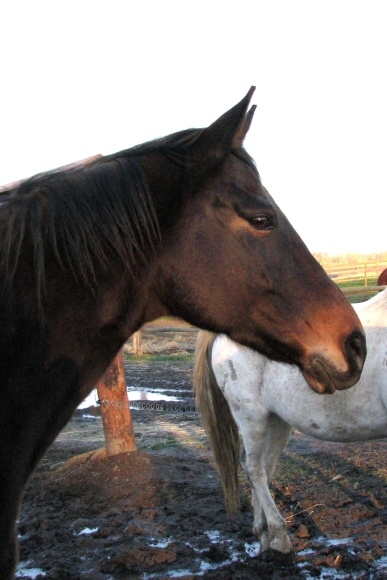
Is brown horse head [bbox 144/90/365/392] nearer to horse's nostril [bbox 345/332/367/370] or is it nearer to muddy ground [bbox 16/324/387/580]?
horse's nostril [bbox 345/332/367/370]

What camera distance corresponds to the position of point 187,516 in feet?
17.1

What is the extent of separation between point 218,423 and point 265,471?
557mm

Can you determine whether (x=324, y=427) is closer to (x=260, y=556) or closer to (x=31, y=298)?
(x=260, y=556)

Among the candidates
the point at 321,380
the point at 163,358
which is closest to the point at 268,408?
the point at 321,380

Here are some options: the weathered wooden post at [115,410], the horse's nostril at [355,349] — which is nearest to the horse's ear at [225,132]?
the horse's nostril at [355,349]

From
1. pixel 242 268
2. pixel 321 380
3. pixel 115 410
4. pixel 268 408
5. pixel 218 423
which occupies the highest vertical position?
pixel 242 268

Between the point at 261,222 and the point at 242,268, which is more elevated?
the point at 261,222

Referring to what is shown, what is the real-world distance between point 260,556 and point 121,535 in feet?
3.57

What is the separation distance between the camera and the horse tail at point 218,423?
17.0ft

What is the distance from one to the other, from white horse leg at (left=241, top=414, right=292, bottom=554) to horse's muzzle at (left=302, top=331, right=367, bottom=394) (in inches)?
107

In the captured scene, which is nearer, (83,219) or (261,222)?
(83,219)

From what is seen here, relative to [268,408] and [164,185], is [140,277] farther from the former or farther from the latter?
[268,408]

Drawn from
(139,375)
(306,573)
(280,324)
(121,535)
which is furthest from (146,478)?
(139,375)

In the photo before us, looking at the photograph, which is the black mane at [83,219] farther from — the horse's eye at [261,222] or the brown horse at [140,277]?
the horse's eye at [261,222]
